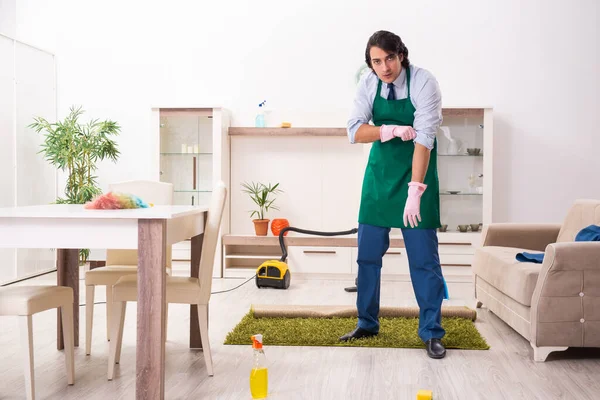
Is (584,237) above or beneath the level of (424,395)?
above

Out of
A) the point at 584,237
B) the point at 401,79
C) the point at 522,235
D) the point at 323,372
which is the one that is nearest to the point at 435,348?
the point at 323,372

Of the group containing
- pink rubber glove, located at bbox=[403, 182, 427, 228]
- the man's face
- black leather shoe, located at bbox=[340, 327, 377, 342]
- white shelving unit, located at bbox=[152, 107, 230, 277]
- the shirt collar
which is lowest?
black leather shoe, located at bbox=[340, 327, 377, 342]

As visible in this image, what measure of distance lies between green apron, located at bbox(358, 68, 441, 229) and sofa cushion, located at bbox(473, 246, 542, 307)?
1.66 feet

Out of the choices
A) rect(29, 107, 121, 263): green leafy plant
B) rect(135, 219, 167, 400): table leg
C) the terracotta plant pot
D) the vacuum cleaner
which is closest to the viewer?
rect(135, 219, 167, 400): table leg

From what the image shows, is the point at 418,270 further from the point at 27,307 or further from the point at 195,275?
the point at 27,307

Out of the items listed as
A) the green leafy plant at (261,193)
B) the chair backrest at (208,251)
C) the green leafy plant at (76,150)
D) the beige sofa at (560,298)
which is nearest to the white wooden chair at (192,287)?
the chair backrest at (208,251)

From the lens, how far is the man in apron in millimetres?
3250

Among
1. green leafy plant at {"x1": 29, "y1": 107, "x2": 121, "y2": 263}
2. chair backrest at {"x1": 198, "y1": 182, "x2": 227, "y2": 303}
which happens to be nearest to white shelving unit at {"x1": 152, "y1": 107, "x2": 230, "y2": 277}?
green leafy plant at {"x1": 29, "y1": 107, "x2": 121, "y2": 263}

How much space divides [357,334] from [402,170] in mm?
886

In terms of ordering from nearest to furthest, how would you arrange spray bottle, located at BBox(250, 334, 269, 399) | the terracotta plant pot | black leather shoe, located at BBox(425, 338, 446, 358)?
1. spray bottle, located at BBox(250, 334, 269, 399)
2. black leather shoe, located at BBox(425, 338, 446, 358)
3. the terracotta plant pot

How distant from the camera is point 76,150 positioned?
5797 millimetres

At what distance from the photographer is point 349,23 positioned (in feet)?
20.9

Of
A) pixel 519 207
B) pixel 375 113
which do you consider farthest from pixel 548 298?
pixel 519 207

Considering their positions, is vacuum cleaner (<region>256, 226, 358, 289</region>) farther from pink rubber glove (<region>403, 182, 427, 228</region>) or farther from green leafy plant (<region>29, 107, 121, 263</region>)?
pink rubber glove (<region>403, 182, 427, 228</region>)
